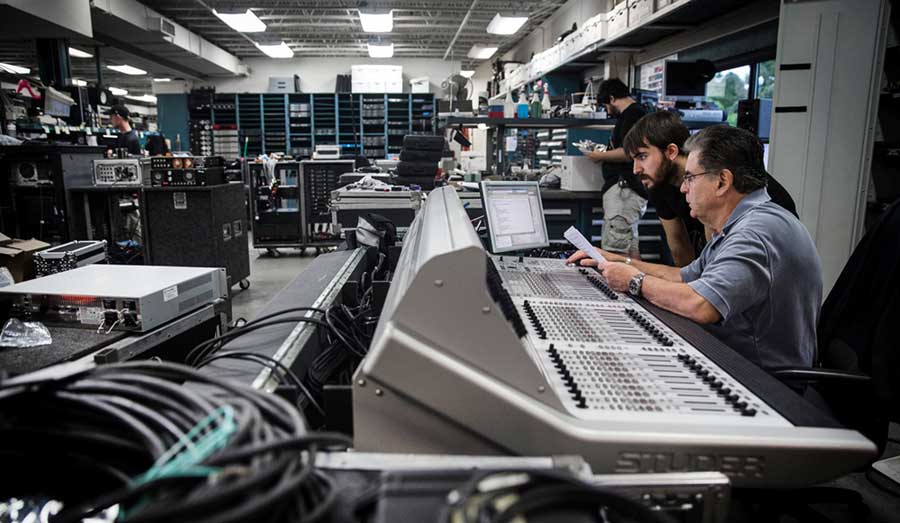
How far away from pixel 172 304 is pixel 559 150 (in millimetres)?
7069

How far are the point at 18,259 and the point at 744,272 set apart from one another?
9.34ft

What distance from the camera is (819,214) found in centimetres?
334

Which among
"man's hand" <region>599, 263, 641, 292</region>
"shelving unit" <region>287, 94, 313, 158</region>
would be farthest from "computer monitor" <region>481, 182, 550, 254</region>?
"shelving unit" <region>287, 94, 313, 158</region>

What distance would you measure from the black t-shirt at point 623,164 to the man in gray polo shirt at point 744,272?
2237mm

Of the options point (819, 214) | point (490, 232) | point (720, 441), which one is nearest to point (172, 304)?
point (490, 232)

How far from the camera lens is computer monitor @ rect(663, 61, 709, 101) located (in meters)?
4.89

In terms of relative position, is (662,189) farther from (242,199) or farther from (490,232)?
(242,199)

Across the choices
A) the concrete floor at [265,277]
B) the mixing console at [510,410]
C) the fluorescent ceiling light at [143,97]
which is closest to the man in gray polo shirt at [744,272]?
the mixing console at [510,410]

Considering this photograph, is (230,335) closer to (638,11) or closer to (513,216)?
(513,216)

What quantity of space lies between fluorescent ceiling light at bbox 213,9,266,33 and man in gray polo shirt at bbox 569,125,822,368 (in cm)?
806

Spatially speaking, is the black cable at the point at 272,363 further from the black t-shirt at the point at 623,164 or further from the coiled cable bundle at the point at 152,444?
the black t-shirt at the point at 623,164

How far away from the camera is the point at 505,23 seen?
8.70m

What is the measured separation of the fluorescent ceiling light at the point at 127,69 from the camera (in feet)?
37.9

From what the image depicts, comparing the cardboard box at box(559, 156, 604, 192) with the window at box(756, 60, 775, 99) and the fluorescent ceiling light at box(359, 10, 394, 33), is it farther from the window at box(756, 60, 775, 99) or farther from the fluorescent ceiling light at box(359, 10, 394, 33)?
the fluorescent ceiling light at box(359, 10, 394, 33)
